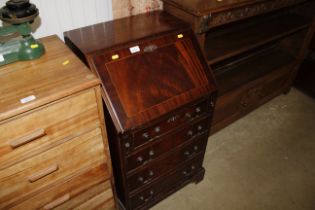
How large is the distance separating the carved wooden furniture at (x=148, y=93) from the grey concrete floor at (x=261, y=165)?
1.28ft

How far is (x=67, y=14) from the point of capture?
1.41m

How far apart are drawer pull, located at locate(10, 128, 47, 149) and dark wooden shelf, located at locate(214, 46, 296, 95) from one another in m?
1.33

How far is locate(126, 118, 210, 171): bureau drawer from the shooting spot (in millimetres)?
1335

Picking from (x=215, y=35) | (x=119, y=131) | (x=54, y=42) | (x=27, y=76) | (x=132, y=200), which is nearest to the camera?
(x=27, y=76)

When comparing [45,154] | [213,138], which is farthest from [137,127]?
[213,138]

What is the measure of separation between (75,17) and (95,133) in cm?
69

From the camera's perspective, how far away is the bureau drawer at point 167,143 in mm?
1335

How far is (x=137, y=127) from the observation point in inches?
46.8

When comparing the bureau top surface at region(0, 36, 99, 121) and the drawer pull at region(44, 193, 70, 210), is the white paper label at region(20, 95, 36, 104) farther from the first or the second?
the drawer pull at region(44, 193, 70, 210)

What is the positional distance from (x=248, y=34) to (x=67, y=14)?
53.8 inches

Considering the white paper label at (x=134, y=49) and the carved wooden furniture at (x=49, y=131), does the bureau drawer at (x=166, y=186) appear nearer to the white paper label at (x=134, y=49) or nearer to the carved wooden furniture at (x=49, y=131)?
the carved wooden furniture at (x=49, y=131)

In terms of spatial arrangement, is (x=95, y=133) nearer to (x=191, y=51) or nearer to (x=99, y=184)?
(x=99, y=184)

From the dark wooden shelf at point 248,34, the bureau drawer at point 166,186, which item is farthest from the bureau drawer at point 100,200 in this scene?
the dark wooden shelf at point 248,34

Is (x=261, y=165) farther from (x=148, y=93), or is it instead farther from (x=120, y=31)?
(x=120, y=31)
